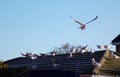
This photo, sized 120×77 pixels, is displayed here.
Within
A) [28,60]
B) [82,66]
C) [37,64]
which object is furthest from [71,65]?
[28,60]

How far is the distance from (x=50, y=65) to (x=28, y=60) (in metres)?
4.99

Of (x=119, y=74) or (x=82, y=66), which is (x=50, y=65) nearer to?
(x=82, y=66)

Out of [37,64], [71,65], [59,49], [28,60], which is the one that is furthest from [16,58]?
[59,49]

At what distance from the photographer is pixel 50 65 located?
1612 inches

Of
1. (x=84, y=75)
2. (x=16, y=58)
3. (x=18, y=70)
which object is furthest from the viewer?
(x=16, y=58)

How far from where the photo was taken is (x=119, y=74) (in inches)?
1431

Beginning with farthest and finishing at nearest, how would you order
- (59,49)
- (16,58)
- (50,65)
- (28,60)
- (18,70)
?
(59,49) → (16,58) → (28,60) → (50,65) → (18,70)

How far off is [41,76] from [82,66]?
3.67 metres

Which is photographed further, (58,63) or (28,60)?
(28,60)

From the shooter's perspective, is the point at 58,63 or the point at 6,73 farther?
the point at 58,63

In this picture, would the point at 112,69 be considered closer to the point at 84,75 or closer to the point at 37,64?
the point at 84,75

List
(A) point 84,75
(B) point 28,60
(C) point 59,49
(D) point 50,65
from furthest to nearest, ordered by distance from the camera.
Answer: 1. (C) point 59,49
2. (B) point 28,60
3. (D) point 50,65
4. (A) point 84,75

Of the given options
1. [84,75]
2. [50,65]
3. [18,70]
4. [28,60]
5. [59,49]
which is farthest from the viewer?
[59,49]

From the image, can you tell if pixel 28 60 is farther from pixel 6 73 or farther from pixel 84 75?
pixel 84 75
